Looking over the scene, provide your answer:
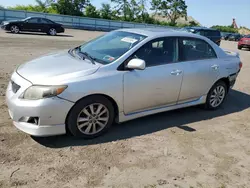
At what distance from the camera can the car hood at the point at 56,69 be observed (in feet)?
11.7

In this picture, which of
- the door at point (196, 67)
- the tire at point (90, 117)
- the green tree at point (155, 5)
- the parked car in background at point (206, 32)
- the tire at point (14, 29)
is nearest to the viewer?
the tire at point (90, 117)

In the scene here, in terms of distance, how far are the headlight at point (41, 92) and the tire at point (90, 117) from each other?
0.34 meters

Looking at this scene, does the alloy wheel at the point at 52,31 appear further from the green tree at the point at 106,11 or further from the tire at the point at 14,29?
the green tree at the point at 106,11

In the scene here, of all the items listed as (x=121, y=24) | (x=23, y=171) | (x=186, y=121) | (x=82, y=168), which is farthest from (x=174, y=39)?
(x=121, y=24)

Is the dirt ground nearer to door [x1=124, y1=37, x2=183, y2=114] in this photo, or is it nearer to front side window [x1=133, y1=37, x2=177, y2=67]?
door [x1=124, y1=37, x2=183, y2=114]

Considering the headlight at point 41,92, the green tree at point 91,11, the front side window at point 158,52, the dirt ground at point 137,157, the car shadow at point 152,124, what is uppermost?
the green tree at point 91,11

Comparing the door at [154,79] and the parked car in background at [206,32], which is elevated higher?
the parked car in background at [206,32]

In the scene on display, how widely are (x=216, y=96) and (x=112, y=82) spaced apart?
2.72 metres

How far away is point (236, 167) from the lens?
3574 millimetres

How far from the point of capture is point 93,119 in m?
3.87

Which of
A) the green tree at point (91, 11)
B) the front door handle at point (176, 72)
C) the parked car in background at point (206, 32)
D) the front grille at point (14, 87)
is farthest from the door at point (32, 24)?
the green tree at point (91, 11)

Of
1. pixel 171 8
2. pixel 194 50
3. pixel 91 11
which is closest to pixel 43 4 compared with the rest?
pixel 91 11

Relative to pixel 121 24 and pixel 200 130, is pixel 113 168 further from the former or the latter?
pixel 121 24

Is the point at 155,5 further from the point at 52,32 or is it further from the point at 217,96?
the point at 217,96
